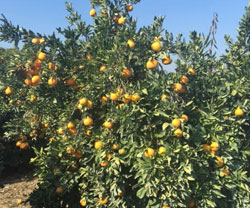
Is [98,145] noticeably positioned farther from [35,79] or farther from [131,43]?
[131,43]

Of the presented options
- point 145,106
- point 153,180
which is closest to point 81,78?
point 145,106

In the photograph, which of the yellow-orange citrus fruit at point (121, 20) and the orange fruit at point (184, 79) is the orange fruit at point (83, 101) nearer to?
the orange fruit at point (184, 79)

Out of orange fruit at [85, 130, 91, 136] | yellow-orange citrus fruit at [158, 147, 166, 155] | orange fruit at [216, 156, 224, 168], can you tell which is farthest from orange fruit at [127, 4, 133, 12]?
orange fruit at [216, 156, 224, 168]

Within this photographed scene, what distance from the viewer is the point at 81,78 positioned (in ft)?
10.0

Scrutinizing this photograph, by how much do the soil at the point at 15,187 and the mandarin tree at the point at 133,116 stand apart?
188cm

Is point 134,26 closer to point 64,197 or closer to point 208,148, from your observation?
point 208,148

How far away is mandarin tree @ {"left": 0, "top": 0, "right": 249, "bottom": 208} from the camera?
267 centimetres

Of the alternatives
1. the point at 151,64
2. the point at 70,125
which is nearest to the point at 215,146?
the point at 151,64

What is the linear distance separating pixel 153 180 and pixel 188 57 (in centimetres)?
156

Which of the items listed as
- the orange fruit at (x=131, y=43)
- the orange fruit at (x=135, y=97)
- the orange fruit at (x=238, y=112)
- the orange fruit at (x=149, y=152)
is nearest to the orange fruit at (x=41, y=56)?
the orange fruit at (x=131, y=43)

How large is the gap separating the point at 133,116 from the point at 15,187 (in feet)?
14.3

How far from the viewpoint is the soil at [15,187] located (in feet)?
16.8

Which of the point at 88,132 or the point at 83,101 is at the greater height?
the point at 83,101

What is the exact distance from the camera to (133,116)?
2643 millimetres
